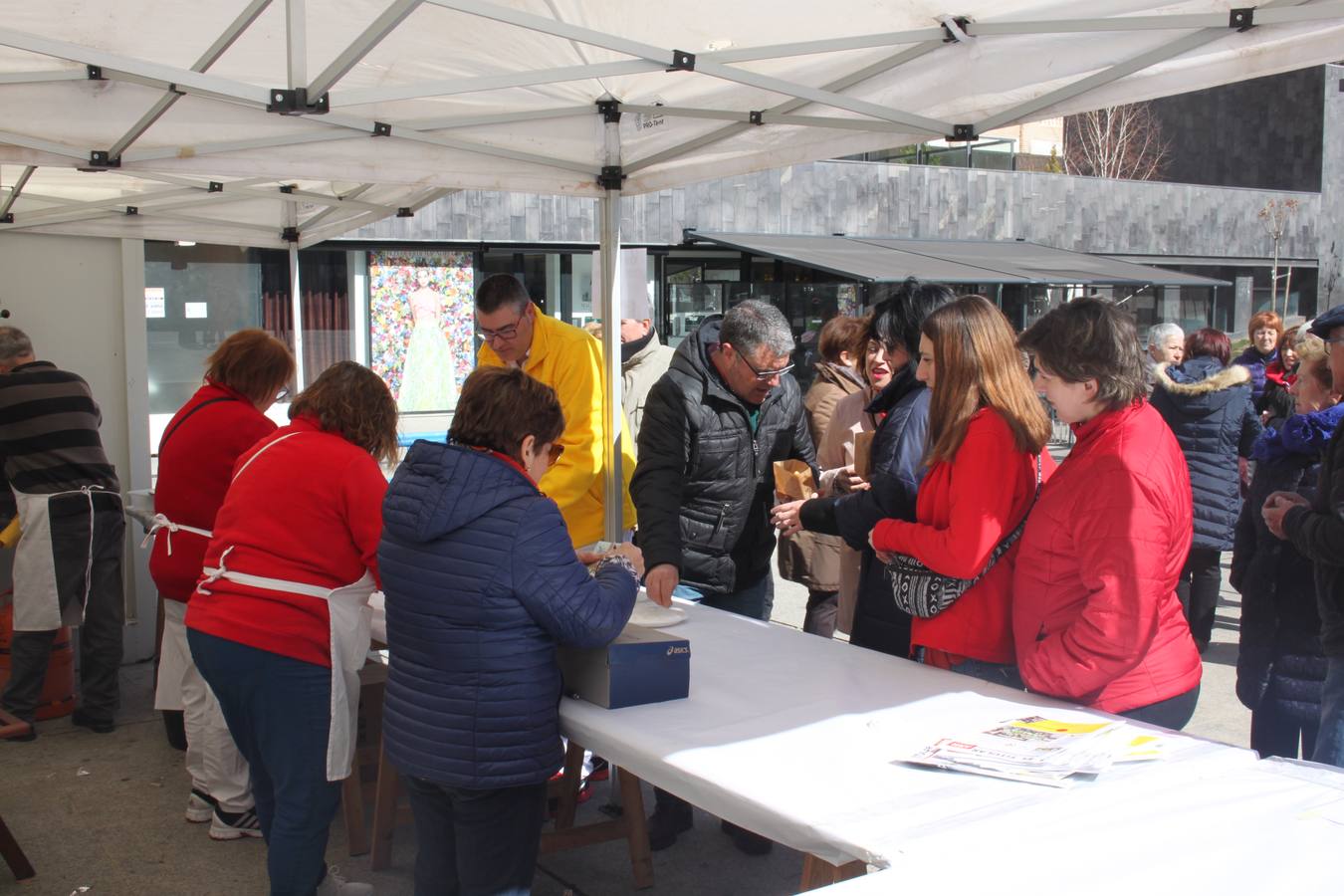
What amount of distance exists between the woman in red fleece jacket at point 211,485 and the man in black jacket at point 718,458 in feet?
4.04

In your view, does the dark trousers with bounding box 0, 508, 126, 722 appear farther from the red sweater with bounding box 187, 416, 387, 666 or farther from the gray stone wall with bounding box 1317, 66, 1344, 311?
the gray stone wall with bounding box 1317, 66, 1344, 311

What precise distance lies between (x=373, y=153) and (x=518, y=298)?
689 millimetres

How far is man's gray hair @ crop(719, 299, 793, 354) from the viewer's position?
3240mm

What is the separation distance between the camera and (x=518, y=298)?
3.74m

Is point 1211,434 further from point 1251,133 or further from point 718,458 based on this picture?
point 1251,133

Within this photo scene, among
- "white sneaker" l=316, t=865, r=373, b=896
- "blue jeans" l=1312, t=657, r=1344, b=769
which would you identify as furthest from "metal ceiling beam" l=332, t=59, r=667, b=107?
"blue jeans" l=1312, t=657, r=1344, b=769

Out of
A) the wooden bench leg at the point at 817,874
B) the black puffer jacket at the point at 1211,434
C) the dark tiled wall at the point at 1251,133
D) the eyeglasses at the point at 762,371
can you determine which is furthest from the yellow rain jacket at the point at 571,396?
the dark tiled wall at the point at 1251,133

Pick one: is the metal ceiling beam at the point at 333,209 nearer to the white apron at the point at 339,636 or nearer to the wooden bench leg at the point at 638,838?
the white apron at the point at 339,636

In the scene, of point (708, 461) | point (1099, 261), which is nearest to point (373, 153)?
point (708, 461)

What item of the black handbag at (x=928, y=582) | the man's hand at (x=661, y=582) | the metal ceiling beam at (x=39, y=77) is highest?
the metal ceiling beam at (x=39, y=77)

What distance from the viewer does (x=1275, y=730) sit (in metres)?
3.40

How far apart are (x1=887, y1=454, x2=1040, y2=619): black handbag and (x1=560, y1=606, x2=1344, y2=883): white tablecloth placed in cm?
16

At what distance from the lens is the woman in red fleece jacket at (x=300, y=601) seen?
2697mm

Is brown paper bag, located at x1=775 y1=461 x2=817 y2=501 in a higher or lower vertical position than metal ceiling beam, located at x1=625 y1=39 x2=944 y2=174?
lower
